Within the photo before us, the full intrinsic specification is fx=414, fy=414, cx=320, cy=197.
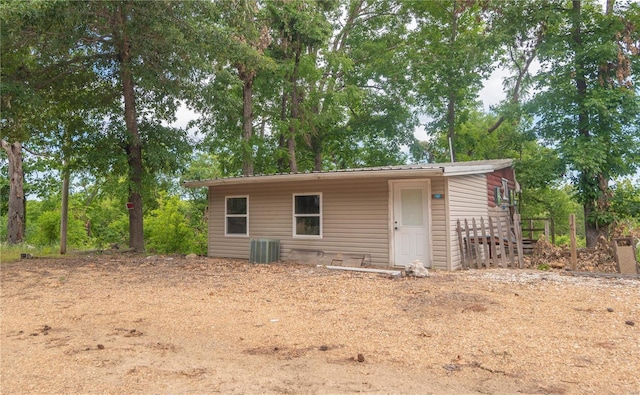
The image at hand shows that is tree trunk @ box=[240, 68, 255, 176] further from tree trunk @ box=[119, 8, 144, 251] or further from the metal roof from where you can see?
the metal roof

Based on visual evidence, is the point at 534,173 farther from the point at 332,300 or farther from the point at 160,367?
the point at 160,367

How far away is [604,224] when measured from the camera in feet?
41.8

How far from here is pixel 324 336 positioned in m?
4.28

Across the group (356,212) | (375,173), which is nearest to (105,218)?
(356,212)

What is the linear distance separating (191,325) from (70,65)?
1141 centimetres

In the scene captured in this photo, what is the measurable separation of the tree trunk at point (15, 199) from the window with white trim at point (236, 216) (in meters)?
10.9

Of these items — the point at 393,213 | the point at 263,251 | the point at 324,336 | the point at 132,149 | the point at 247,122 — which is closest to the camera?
the point at 324,336

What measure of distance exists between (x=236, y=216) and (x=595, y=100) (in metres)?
10.9

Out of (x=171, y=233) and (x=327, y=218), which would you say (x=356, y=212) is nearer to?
(x=327, y=218)

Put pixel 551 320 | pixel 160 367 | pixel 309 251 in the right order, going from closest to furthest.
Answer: pixel 160 367
pixel 551 320
pixel 309 251

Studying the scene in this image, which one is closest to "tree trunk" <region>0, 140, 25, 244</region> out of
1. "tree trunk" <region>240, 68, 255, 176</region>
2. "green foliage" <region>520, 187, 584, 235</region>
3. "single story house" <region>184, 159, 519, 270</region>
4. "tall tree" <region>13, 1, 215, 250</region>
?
"tall tree" <region>13, 1, 215, 250</region>

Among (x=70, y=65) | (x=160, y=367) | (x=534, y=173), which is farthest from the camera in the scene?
(x=534, y=173)

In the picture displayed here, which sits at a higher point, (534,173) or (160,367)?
(534,173)

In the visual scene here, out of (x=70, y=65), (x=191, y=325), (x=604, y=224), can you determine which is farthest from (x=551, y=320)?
(x=70, y=65)
